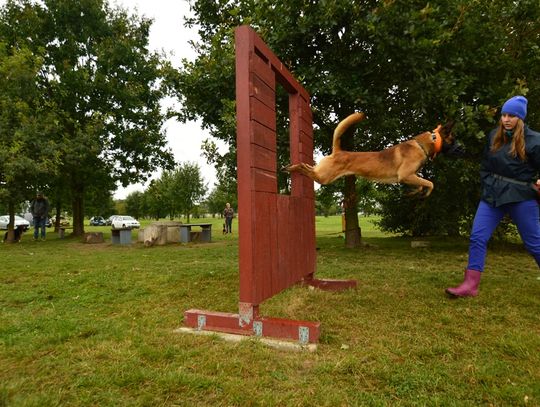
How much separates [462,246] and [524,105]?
323 inches

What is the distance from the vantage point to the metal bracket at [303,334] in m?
3.07

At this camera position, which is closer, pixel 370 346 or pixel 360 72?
pixel 370 346

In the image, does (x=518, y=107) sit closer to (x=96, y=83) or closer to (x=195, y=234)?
(x=195, y=234)

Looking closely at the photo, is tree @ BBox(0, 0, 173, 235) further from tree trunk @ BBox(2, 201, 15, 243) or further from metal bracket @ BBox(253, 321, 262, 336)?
metal bracket @ BBox(253, 321, 262, 336)

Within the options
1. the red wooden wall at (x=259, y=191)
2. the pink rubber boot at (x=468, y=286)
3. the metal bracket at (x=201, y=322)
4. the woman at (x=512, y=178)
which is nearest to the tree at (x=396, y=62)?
the woman at (x=512, y=178)

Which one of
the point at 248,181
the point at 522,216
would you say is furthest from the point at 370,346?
the point at 522,216

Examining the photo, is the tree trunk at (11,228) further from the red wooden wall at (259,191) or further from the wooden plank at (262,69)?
the wooden plank at (262,69)

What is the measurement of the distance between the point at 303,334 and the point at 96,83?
17.6m

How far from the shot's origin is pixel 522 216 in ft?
13.2

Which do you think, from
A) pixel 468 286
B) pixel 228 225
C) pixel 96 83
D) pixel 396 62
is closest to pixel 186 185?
pixel 228 225

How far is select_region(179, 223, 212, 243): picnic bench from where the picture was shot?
45.5 ft

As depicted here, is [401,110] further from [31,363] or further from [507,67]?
[31,363]

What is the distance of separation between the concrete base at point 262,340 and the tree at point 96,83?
14233 mm

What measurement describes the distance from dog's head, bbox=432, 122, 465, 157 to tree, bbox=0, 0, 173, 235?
1476 cm
